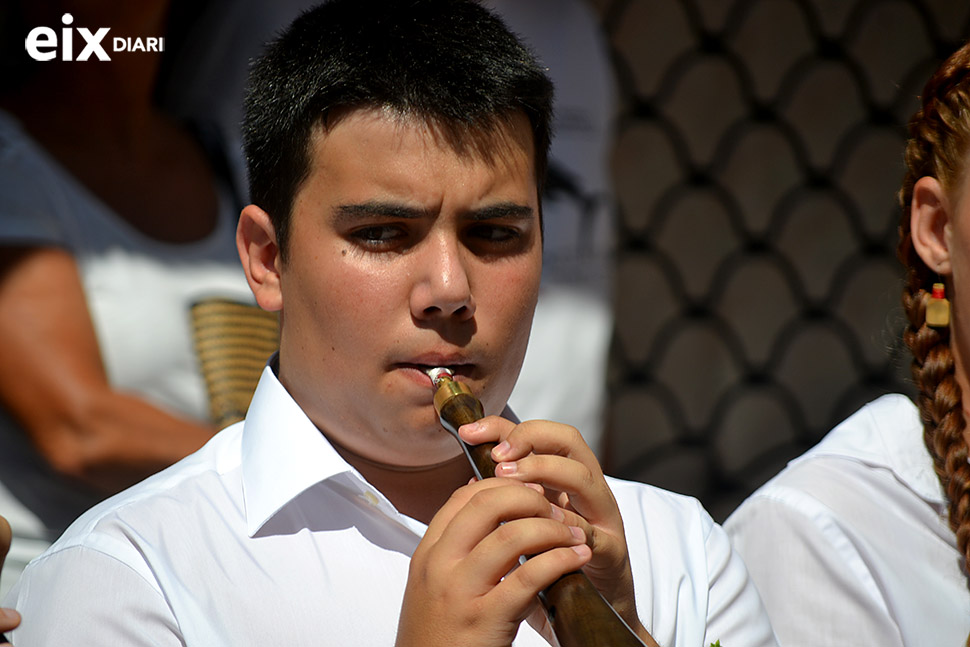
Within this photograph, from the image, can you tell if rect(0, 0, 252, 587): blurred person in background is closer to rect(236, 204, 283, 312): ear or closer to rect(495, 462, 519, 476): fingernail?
rect(236, 204, 283, 312): ear

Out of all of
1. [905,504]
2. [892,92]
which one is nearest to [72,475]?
[905,504]

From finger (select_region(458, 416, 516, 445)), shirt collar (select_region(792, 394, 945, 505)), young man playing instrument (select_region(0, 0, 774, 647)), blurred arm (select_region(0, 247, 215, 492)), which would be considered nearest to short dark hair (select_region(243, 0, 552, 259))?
young man playing instrument (select_region(0, 0, 774, 647))

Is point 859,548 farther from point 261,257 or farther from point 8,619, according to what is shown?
point 8,619

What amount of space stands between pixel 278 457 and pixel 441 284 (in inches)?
9.7

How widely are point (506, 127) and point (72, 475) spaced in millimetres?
950

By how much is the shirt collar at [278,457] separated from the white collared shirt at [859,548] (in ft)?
1.62

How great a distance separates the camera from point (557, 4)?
209cm

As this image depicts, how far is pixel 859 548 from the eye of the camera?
1.20 metres

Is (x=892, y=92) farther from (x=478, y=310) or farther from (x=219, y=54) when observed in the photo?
(x=478, y=310)

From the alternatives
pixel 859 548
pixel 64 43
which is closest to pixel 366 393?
pixel 859 548

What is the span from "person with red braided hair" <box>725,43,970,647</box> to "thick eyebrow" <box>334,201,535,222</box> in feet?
1.55

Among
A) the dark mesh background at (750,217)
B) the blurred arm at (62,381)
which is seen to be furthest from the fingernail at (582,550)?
the dark mesh background at (750,217)

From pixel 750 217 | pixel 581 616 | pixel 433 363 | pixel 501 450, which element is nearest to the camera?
pixel 581 616

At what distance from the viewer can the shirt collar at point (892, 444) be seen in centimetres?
125
